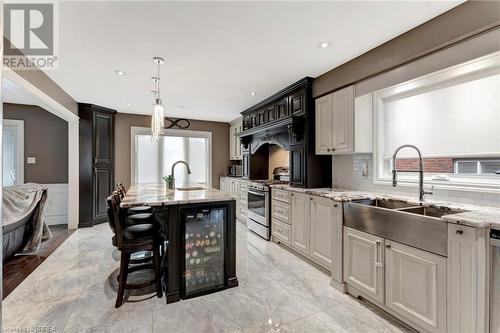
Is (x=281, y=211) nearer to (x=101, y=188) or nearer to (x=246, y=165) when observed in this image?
(x=246, y=165)

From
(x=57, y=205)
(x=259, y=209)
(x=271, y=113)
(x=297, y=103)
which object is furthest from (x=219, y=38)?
(x=57, y=205)

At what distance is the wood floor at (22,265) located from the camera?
2.56m

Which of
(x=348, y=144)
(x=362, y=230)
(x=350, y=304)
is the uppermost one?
(x=348, y=144)

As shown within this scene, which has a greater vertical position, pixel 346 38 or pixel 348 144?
pixel 346 38

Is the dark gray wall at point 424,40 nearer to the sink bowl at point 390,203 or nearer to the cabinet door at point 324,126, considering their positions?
the cabinet door at point 324,126

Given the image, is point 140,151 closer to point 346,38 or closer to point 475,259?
point 346,38

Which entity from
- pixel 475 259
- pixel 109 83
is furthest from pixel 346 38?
pixel 109 83

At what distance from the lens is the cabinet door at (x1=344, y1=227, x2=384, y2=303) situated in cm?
204

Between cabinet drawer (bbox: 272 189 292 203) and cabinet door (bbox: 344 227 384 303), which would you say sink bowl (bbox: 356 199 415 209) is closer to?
cabinet door (bbox: 344 227 384 303)

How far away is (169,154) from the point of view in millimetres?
Answer: 6133

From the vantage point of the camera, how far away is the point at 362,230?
2209 millimetres

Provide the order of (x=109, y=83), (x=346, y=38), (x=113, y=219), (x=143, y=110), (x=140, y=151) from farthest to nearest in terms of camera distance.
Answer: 1. (x=140, y=151)
2. (x=143, y=110)
3. (x=109, y=83)
4. (x=346, y=38)
5. (x=113, y=219)

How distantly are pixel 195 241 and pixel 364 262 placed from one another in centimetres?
162

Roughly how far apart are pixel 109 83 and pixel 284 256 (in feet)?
11.9
